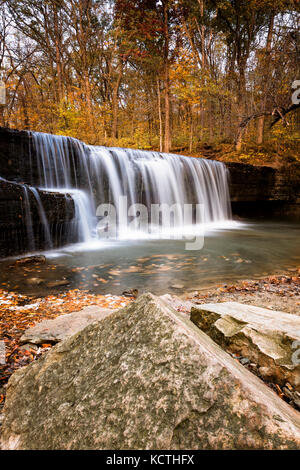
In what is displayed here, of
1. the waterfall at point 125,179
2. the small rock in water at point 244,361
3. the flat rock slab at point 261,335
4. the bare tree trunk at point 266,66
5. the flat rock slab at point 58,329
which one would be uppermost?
the bare tree trunk at point 266,66

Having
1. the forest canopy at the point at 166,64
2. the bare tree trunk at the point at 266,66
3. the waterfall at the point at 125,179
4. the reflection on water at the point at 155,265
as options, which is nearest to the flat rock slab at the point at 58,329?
the reflection on water at the point at 155,265

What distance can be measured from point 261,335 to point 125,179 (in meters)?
10.6

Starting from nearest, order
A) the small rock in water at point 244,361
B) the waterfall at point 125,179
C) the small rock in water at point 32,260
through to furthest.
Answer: the small rock in water at point 244,361
the small rock in water at point 32,260
the waterfall at point 125,179

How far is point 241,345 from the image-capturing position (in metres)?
1.88

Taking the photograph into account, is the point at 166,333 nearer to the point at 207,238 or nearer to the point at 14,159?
the point at 14,159

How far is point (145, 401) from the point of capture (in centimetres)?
97

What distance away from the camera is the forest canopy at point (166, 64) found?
16312 mm

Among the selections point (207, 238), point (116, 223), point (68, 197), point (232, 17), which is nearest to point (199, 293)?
point (68, 197)

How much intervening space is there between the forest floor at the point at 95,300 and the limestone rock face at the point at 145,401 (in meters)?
1.42

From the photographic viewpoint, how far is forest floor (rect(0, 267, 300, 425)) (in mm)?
3277

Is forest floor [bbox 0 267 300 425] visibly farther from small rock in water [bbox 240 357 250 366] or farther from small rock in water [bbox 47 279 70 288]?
small rock in water [bbox 240 357 250 366]

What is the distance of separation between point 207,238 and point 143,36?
Answer: 16.9m

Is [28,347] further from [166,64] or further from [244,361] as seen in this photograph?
[166,64]

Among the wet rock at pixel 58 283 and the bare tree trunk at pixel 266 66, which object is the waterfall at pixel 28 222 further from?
the bare tree trunk at pixel 266 66
